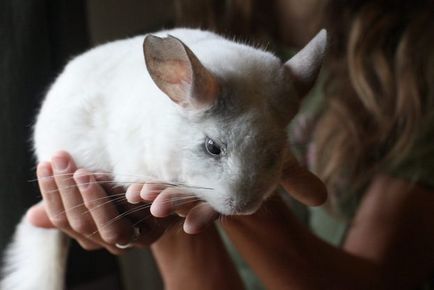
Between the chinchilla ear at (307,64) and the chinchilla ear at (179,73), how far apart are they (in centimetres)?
12

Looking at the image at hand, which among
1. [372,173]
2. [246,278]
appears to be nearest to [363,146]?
[372,173]

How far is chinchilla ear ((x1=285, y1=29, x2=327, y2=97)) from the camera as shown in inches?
28.3

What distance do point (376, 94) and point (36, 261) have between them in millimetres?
749

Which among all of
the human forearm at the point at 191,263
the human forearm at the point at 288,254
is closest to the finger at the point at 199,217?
the human forearm at the point at 288,254

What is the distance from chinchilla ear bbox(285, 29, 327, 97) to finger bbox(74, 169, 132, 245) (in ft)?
0.98

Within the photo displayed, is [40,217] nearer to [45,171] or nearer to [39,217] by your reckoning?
[39,217]

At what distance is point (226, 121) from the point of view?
0.65 metres

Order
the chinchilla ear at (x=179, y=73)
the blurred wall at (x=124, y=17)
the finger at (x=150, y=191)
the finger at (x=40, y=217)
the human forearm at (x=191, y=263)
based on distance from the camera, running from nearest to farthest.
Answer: the chinchilla ear at (x=179, y=73) < the finger at (x=150, y=191) < the finger at (x=40, y=217) < the human forearm at (x=191, y=263) < the blurred wall at (x=124, y=17)

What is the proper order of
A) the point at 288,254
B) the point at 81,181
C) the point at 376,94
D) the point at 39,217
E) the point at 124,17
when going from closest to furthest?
the point at 81,181
the point at 39,217
the point at 288,254
the point at 376,94
the point at 124,17

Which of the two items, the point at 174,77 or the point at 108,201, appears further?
the point at 108,201

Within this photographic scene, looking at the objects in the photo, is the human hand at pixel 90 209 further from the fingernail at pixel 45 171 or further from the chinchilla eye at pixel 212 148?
the chinchilla eye at pixel 212 148

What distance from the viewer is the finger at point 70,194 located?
789mm

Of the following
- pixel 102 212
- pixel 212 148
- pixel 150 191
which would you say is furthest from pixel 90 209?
pixel 212 148

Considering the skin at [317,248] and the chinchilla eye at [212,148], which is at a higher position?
the chinchilla eye at [212,148]
